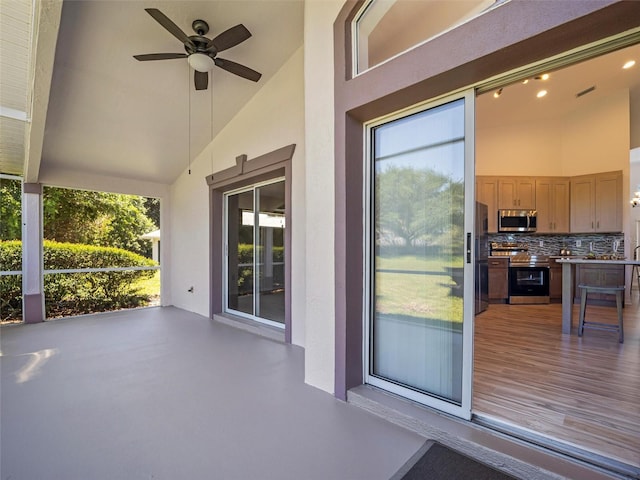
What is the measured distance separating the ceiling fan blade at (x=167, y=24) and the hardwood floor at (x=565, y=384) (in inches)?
156

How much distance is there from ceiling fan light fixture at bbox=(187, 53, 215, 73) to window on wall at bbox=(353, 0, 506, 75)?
1629mm

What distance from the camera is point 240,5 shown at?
3287 mm

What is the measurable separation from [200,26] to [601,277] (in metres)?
7.58

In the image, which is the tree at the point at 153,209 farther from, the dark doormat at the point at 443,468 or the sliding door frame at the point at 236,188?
the dark doormat at the point at 443,468

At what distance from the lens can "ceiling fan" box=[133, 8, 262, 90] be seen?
283 cm

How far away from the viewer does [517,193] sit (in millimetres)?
6207

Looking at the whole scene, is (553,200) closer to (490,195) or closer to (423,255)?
(490,195)

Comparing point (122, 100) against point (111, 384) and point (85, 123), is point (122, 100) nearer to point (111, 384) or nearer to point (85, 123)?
point (85, 123)

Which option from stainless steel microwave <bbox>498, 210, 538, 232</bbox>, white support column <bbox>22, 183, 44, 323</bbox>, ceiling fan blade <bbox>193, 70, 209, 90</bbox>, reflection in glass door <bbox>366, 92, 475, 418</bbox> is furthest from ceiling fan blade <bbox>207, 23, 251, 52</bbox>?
stainless steel microwave <bbox>498, 210, 538, 232</bbox>

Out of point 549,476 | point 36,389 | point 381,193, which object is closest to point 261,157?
point 381,193

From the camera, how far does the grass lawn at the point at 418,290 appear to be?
212cm

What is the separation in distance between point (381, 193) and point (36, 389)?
3479 millimetres

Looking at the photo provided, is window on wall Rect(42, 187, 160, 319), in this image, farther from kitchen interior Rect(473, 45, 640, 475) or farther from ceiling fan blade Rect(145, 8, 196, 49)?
kitchen interior Rect(473, 45, 640, 475)

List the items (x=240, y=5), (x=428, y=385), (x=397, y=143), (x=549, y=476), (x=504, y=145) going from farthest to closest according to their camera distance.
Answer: (x=504, y=145)
(x=240, y=5)
(x=397, y=143)
(x=428, y=385)
(x=549, y=476)
